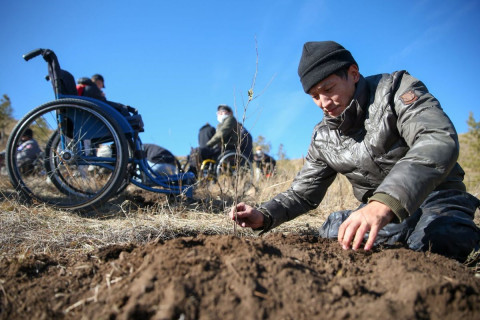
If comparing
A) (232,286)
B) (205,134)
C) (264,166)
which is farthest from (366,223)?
(264,166)

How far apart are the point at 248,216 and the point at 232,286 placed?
1.03 metres

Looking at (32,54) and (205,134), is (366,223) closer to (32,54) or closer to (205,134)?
(32,54)

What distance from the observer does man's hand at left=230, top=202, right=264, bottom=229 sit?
2.00 metres

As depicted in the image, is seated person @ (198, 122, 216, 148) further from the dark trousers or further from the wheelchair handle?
the dark trousers

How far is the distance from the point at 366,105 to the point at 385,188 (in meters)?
0.90

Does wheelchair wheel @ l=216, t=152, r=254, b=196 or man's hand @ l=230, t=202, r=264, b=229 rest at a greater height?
wheelchair wheel @ l=216, t=152, r=254, b=196

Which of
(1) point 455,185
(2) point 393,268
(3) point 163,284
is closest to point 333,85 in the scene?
(1) point 455,185

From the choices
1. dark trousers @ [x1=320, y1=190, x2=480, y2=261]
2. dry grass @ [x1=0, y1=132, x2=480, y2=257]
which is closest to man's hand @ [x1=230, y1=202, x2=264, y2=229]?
dry grass @ [x1=0, y1=132, x2=480, y2=257]

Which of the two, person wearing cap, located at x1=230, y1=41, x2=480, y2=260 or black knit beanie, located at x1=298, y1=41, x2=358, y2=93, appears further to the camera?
black knit beanie, located at x1=298, y1=41, x2=358, y2=93

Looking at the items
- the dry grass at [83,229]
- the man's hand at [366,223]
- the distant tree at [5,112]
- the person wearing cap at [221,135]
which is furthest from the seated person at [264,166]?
the distant tree at [5,112]

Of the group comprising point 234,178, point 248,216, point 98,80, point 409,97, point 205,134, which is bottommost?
point 248,216

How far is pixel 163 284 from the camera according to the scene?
3.25ft

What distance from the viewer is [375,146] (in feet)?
6.48

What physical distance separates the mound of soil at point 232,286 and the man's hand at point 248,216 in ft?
2.04
